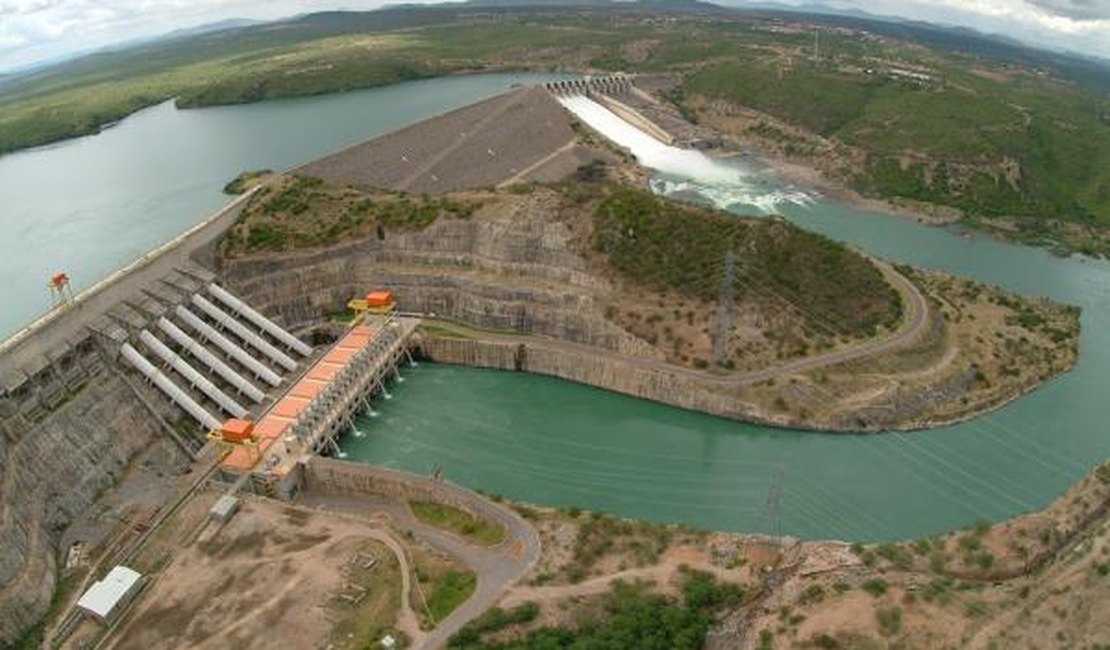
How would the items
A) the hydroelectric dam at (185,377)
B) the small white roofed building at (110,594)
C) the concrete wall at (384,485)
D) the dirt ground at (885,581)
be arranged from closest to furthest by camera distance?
the dirt ground at (885,581) < the small white roofed building at (110,594) < the concrete wall at (384,485) < the hydroelectric dam at (185,377)

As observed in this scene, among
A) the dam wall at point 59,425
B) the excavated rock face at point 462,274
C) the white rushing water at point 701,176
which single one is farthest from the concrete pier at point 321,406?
the white rushing water at point 701,176

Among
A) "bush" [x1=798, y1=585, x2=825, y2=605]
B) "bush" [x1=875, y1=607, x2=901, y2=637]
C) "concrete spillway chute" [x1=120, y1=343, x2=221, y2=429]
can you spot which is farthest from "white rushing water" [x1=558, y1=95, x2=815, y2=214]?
"bush" [x1=875, y1=607, x2=901, y2=637]

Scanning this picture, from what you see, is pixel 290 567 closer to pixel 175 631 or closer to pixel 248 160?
pixel 175 631

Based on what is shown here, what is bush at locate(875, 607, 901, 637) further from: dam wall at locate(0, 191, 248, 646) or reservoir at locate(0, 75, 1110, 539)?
dam wall at locate(0, 191, 248, 646)

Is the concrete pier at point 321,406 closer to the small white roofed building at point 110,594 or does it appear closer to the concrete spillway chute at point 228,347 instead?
the concrete spillway chute at point 228,347

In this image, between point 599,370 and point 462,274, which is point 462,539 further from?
point 462,274

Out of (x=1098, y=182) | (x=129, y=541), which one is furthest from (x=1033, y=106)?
(x=129, y=541)
